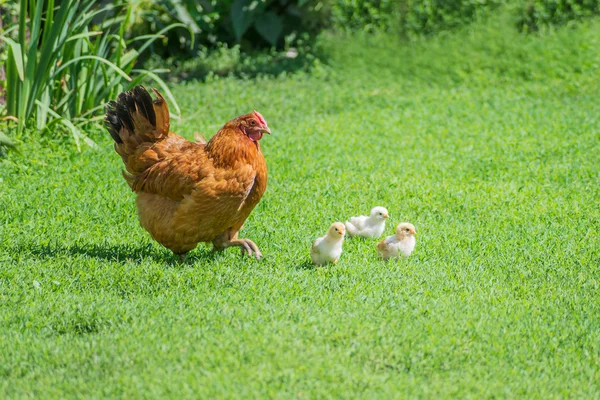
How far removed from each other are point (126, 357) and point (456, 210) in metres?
3.62

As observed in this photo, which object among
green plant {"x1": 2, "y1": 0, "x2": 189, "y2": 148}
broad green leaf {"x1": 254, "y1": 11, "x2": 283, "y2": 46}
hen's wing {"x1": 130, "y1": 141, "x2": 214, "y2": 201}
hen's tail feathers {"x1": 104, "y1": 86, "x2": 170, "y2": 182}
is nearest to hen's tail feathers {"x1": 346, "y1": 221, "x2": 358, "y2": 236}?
hen's wing {"x1": 130, "y1": 141, "x2": 214, "y2": 201}

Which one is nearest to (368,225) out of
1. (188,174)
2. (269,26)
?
(188,174)

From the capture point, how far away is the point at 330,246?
17.3ft

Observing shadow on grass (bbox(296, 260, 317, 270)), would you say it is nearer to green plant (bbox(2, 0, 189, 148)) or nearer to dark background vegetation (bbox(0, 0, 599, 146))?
green plant (bbox(2, 0, 189, 148))

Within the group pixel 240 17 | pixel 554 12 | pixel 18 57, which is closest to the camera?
pixel 18 57

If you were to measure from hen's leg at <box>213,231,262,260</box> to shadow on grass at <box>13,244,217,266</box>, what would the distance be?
8cm

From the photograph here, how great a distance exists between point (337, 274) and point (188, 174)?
112 cm

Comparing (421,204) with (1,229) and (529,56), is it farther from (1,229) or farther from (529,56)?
(529,56)

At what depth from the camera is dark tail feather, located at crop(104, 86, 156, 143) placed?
556 centimetres

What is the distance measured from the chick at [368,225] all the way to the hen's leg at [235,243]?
2.75ft

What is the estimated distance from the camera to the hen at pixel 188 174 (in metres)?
5.25

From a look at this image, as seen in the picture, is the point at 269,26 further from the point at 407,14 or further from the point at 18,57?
the point at 18,57

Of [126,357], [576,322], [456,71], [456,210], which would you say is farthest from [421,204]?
[456,71]

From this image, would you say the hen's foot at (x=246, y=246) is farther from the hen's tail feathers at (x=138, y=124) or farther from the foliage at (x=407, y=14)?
the foliage at (x=407, y=14)
